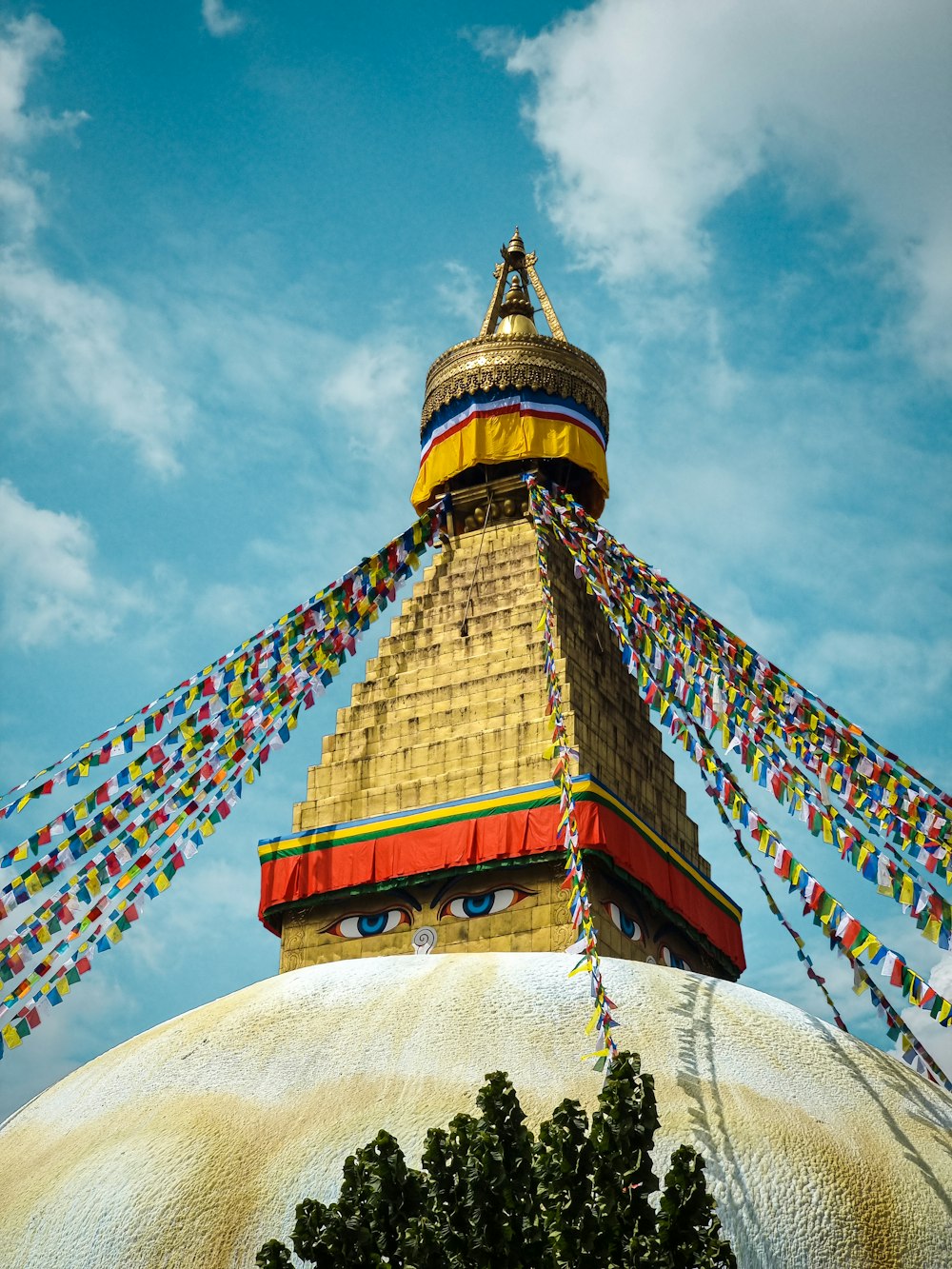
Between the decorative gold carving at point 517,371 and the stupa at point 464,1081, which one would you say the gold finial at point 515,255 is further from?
the stupa at point 464,1081

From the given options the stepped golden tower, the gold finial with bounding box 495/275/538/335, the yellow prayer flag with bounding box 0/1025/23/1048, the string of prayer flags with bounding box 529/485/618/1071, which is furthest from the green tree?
the gold finial with bounding box 495/275/538/335

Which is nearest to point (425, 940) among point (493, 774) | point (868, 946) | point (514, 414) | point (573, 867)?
point (493, 774)

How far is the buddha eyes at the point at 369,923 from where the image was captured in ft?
43.2

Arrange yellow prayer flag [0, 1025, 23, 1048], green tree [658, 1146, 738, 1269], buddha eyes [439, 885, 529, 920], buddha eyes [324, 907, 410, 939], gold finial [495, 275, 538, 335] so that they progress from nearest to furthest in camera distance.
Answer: green tree [658, 1146, 738, 1269]
yellow prayer flag [0, 1025, 23, 1048]
buddha eyes [439, 885, 529, 920]
buddha eyes [324, 907, 410, 939]
gold finial [495, 275, 538, 335]

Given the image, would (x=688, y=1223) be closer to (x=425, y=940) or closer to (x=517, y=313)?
(x=425, y=940)

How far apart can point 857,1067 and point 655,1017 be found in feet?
3.77

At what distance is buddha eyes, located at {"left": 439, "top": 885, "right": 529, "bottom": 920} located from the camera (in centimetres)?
1277

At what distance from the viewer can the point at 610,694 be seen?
1485cm

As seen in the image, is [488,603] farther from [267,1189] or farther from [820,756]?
[267,1189]

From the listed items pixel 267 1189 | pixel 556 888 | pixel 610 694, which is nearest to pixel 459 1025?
pixel 267 1189

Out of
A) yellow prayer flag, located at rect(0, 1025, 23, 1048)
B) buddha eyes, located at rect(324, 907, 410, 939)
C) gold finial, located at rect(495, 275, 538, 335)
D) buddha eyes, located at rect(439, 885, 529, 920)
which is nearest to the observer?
yellow prayer flag, located at rect(0, 1025, 23, 1048)

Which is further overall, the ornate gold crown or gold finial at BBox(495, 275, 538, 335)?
gold finial at BBox(495, 275, 538, 335)

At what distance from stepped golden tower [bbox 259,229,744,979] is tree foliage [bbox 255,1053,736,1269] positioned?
17.3 feet

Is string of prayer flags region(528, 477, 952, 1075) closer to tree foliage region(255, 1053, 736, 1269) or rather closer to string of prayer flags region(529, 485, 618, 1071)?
string of prayer flags region(529, 485, 618, 1071)
